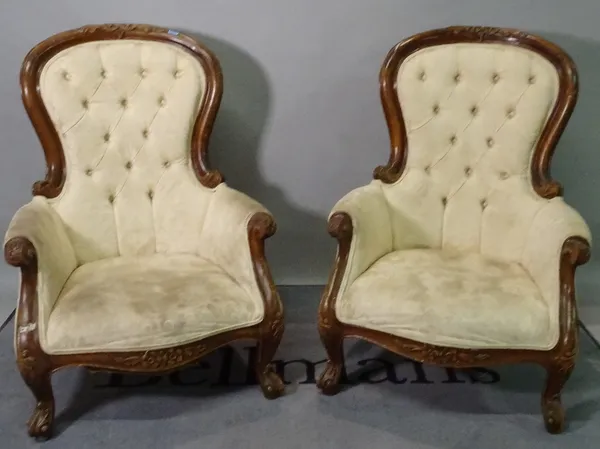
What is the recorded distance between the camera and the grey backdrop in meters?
2.23

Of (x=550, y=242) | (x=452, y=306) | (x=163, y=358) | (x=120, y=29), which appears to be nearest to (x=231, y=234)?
(x=163, y=358)

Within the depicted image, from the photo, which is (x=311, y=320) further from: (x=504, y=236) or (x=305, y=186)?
(x=504, y=236)

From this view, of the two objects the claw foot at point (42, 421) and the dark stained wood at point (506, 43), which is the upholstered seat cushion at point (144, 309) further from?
the dark stained wood at point (506, 43)

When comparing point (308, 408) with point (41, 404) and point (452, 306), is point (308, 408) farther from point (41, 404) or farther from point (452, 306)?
point (41, 404)

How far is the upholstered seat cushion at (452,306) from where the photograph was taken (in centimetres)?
172

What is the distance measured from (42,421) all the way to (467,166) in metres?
1.51

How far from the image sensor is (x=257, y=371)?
1968 millimetres

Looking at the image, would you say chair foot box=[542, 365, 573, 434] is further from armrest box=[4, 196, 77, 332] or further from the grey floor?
armrest box=[4, 196, 77, 332]

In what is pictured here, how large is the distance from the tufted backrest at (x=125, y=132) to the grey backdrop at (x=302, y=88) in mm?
219

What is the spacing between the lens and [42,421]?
5.88 feet

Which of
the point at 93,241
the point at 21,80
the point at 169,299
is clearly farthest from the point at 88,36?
the point at 169,299

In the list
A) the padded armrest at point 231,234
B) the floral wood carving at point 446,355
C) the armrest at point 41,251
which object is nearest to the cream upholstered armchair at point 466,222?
the floral wood carving at point 446,355

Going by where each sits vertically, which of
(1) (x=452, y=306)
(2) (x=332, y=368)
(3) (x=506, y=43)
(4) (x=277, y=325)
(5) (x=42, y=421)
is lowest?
(5) (x=42, y=421)

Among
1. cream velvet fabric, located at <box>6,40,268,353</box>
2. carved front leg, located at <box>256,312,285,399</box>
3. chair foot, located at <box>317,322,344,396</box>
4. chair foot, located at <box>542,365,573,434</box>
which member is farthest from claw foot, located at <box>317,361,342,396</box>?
chair foot, located at <box>542,365,573,434</box>
